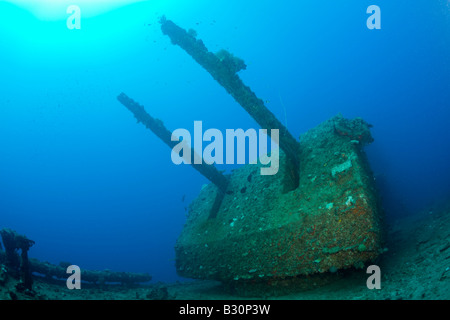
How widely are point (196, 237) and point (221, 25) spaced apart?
67.5m

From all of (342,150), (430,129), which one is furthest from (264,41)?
(342,150)

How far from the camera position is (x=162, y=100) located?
3376 inches

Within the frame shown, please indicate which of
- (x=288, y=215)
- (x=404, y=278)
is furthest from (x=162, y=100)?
(x=404, y=278)

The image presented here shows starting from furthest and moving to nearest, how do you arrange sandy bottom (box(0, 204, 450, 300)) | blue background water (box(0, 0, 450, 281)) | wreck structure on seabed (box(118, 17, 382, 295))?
1. blue background water (box(0, 0, 450, 281))
2. wreck structure on seabed (box(118, 17, 382, 295))
3. sandy bottom (box(0, 204, 450, 300))

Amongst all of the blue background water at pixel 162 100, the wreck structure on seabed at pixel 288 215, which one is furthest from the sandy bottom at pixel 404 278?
the blue background water at pixel 162 100

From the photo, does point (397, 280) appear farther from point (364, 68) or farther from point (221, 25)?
point (221, 25)

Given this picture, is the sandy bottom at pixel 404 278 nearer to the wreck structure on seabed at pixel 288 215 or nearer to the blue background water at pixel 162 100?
the wreck structure on seabed at pixel 288 215

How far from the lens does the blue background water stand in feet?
53.4

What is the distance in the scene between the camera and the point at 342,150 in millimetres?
4938

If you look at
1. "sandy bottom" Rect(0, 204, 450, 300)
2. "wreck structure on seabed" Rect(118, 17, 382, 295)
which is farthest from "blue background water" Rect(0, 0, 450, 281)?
"wreck structure on seabed" Rect(118, 17, 382, 295)

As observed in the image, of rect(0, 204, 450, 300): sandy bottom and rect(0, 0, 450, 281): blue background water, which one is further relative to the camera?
rect(0, 0, 450, 281): blue background water

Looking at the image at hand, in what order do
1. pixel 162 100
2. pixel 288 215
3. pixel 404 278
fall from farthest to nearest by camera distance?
pixel 162 100
pixel 288 215
pixel 404 278

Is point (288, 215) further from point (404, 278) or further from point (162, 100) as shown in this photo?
point (162, 100)

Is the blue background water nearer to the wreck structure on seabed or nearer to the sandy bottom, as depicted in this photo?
the sandy bottom
